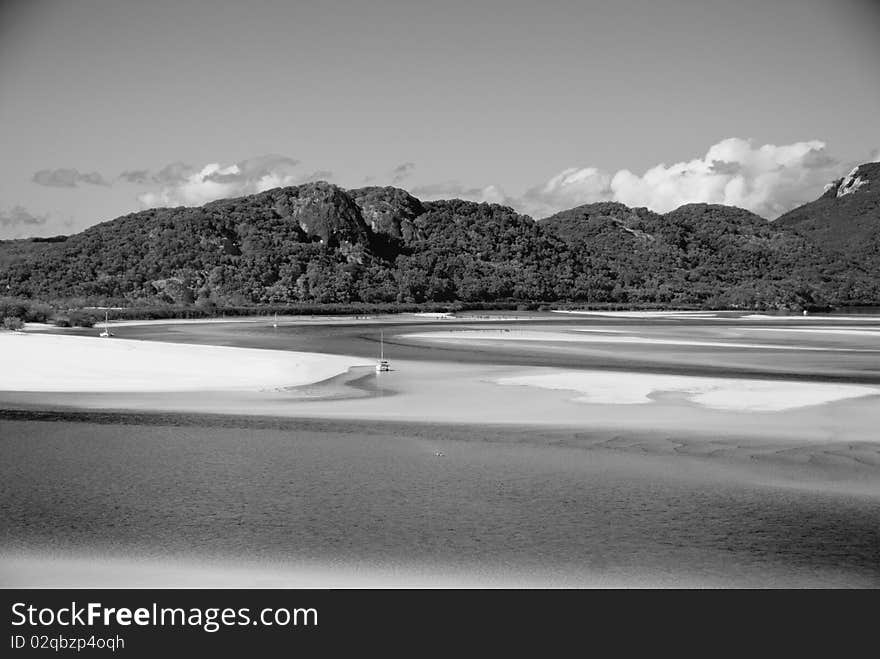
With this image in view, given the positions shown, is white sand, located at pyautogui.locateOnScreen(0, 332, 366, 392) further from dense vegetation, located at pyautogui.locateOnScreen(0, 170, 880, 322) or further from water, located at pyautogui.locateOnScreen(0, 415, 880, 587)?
dense vegetation, located at pyautogui.locateOnScreen(0, 170, 880, 322)

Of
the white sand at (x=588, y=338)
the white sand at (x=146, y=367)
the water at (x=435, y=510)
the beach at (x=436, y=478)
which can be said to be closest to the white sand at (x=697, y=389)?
the beach at (x=436, y=478)

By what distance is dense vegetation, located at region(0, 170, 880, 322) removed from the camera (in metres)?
111

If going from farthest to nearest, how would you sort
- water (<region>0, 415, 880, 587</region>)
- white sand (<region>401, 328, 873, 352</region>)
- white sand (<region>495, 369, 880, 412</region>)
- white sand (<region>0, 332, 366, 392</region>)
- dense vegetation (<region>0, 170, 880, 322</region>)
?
dense vegetation (<region>0, 170, 880, 322</region>) → white sand (<region>401, 328, 873, 352</region>) → white sand (<region>0, 332, 366, 392</region>) → white sand (<region>495, 369, 880, 412</region>) → water (<region>0, 415, 880, 587</region>)

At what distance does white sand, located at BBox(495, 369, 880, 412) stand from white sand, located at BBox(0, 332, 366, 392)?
21.1 ft

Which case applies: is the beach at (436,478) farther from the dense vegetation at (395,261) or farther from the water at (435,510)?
the dense vegetation at (395,261)

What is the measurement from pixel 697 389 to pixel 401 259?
12199 centimetres

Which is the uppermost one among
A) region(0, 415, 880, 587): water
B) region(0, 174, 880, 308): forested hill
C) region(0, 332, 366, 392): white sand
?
region(0, 174, 880, 308): forested hill

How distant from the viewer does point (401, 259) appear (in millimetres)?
143500

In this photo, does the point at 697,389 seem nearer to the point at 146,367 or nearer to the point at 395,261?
the point at 146,367

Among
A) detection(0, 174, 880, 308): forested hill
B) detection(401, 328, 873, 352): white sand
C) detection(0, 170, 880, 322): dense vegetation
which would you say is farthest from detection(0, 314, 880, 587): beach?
detection(0, 174, 880, 308): forested hill

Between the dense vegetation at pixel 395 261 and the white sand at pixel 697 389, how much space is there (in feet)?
213

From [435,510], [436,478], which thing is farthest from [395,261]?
[435,510]
